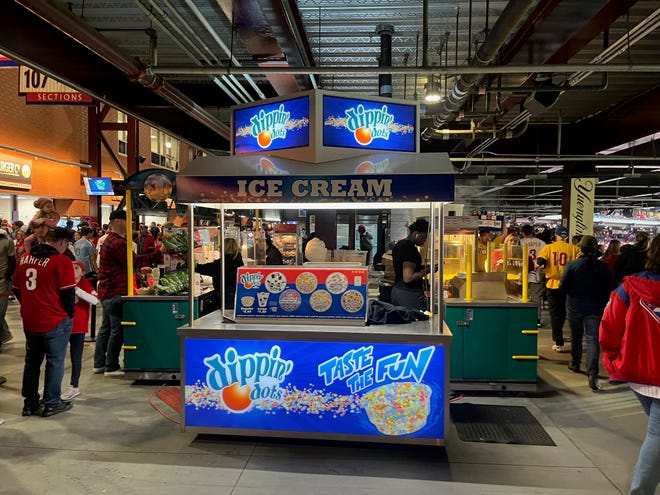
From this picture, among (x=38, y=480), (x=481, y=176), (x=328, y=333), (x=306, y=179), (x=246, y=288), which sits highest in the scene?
(x=481, y=176)

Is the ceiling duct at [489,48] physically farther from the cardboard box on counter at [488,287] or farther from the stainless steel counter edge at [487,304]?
the stainless steel counter edge at [487,304]

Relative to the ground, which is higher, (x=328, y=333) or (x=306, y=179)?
(x=306, y=179)

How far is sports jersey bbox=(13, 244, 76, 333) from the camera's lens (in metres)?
4.55

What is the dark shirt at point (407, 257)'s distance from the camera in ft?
18.5

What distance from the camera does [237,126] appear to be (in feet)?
15.5

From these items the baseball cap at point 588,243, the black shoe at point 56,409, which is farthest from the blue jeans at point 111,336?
the baseball cap at point 588,243

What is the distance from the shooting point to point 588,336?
576cm

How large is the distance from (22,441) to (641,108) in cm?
1066

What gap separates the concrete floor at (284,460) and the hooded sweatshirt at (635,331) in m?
1.07

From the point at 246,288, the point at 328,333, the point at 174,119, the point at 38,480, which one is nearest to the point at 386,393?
the point at 328,333

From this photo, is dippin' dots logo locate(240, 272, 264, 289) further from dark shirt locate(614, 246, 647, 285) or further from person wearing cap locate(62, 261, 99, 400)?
dark shirt locate(614, 246, 647, 285)

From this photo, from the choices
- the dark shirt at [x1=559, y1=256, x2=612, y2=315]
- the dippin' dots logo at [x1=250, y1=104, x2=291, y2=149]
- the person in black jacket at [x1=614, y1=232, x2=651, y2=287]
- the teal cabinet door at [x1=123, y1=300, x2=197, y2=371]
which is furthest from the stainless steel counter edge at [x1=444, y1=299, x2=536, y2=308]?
the teal cabinet door at [x1=123, y1=300, x2=197, y2=371]

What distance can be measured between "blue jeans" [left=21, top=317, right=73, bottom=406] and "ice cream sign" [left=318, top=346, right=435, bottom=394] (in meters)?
2.58

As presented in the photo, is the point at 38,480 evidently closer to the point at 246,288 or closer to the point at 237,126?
the point at 246,288
